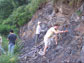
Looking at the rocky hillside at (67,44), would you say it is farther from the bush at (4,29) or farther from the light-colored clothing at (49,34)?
the bush at (4,29)

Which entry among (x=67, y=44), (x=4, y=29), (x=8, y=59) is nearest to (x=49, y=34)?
(x=67, y=44)

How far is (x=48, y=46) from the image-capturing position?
1197 cm

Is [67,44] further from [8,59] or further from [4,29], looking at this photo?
[4,29]

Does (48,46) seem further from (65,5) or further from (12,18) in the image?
(12,18)

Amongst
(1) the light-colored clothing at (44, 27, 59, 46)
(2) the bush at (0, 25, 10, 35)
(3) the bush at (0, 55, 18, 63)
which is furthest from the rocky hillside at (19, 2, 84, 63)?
(2) the bush at (0, 25, 10, 35)

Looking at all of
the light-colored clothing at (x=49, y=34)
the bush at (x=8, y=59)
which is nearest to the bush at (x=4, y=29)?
the bush at (x=8, y=59)

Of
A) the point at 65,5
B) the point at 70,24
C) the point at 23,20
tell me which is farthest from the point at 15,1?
the point at 70,24

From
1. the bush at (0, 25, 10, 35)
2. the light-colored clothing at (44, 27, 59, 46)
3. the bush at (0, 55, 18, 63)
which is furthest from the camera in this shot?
the bush at (0, 25, 10, 35)

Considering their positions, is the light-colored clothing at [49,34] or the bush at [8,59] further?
the bush at [8,59]

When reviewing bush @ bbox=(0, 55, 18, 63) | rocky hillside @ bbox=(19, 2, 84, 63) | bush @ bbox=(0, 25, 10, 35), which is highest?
rocky hillside @ bbox=(19, 2, 84, 63)

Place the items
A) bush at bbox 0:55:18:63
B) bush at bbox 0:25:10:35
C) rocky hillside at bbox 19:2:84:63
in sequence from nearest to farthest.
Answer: rocky hillside at bbox 19:2:84:63, bush at bbox 0:55:18:63, bush at bbox 0:25:10:35

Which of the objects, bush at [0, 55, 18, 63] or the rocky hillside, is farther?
bush at [0, 55, 18, 63]

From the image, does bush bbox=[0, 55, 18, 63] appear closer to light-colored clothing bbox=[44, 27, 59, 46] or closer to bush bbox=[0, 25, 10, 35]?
light-colored clothing bbox=[44, 27, 59, 46]

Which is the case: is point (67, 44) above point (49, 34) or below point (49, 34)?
below
